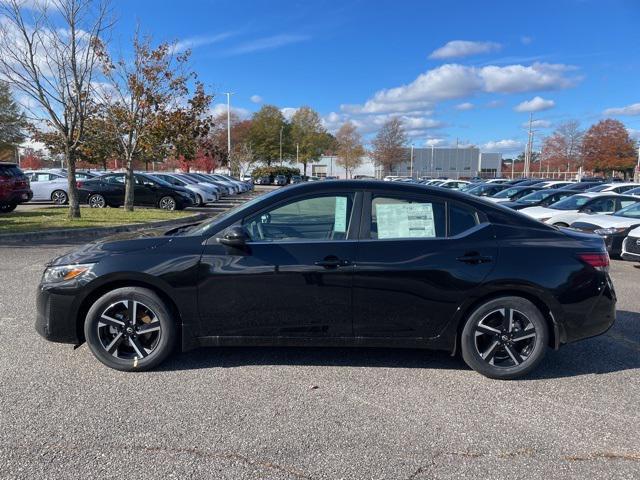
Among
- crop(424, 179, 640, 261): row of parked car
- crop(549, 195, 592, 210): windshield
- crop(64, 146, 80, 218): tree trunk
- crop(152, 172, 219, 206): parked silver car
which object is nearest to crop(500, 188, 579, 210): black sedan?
crop(424, 179, 640, 261): row of parked car

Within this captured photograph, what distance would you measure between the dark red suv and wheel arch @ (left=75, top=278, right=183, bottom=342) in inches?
496

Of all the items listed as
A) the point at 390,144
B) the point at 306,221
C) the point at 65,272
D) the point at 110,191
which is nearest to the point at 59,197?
the point at 110,191

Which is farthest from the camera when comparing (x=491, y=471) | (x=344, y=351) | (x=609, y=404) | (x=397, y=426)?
(x=344, y=351)

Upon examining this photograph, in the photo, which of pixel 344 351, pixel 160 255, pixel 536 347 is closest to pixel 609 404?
pixel 536 347

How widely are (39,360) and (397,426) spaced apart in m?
3.05

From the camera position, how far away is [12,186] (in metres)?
14.1

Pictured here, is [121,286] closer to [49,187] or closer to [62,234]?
[62,234]

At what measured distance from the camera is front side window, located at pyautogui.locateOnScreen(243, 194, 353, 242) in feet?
12.7

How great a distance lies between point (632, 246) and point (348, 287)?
6995 mm

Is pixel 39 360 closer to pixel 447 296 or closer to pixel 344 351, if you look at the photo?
pixel 344 351

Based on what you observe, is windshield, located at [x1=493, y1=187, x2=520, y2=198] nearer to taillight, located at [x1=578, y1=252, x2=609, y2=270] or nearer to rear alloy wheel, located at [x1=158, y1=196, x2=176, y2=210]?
rear alloy wheel, located at [x1=158, y1=196, x2=176, y2=210]

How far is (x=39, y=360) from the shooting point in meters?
3.97

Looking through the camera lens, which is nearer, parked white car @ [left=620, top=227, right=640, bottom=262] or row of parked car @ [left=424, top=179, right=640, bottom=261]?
parked white car @ [left=620, top=227, right=640, bottom=262]

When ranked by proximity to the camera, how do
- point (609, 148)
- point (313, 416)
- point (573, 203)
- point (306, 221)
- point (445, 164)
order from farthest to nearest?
point (445, 164) → point (609, 148) → point (573, 203) → point (306, 221) → point (313, 416)
